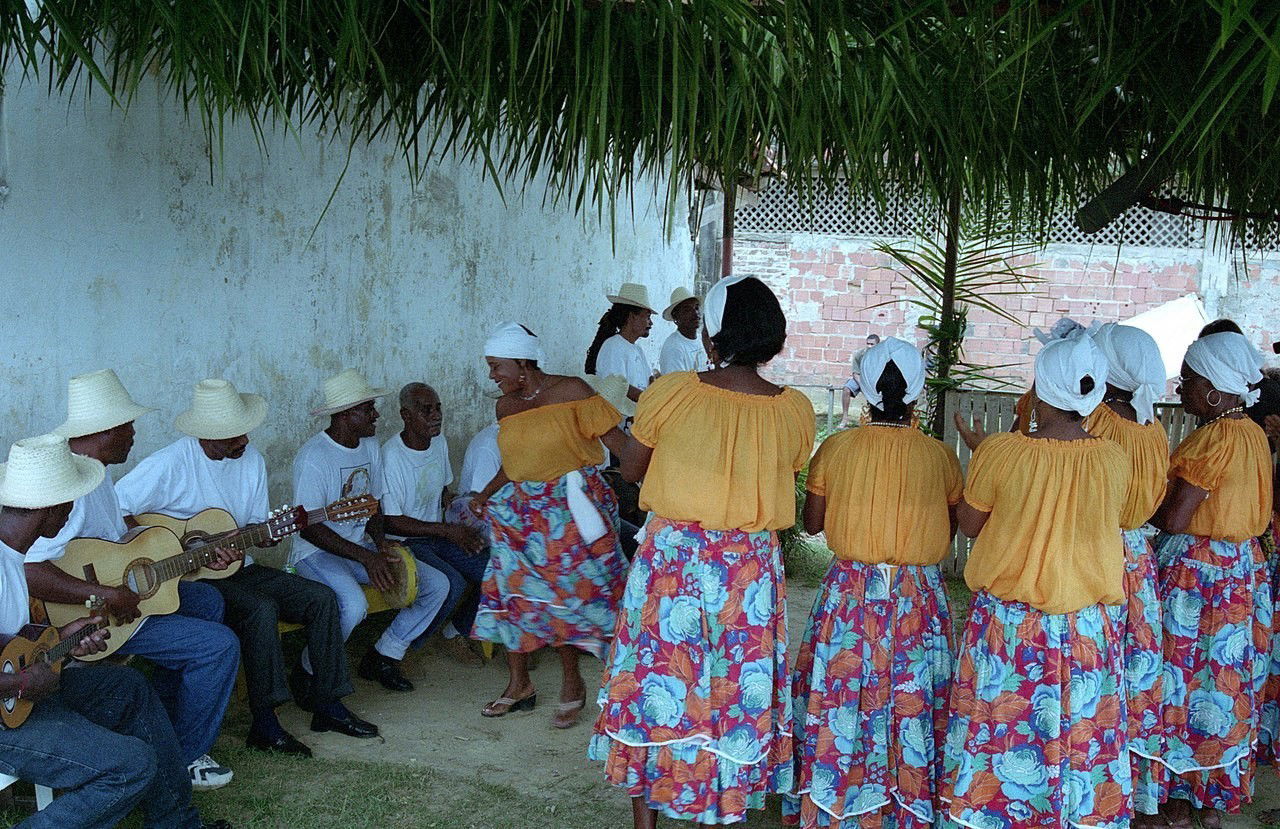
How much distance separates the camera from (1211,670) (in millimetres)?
3885

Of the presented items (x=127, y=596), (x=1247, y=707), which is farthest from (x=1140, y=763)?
(x=127, y=596)

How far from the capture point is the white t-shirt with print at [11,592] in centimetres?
313

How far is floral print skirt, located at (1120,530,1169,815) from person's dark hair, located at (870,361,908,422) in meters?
0.81

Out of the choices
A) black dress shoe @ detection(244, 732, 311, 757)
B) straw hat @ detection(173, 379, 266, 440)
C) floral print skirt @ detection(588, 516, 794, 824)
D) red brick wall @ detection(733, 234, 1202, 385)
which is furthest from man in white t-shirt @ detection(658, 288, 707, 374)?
red brick wall @ detection(733, 234, 1202, 385)

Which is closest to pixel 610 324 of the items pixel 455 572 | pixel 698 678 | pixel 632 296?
pixel 632 296

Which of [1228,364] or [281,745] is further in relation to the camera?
[281,745]

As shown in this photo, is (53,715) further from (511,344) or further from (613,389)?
(613,389)

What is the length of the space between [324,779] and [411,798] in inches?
13.3

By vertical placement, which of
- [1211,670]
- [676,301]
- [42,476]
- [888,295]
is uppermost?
[888,295]

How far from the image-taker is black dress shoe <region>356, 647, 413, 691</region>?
505 cm

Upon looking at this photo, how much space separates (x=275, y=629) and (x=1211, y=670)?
320 centimetres

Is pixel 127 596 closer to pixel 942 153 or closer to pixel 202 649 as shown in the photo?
pixel 202 649

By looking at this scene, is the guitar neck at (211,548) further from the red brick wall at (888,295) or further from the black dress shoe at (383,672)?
the red brick wall at (888,295)

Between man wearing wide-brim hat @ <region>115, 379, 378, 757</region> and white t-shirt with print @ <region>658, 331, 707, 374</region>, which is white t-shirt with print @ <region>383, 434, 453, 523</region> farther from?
white t-shirt with print @ <region>658, 331, 707, 374</region>
